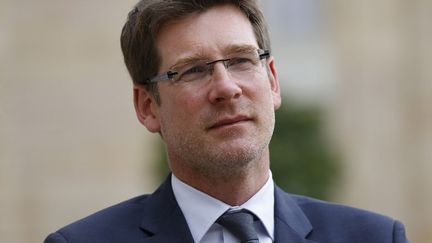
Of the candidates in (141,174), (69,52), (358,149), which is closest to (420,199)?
(358,149)

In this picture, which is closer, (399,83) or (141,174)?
(141,174)

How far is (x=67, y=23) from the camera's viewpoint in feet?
37.9

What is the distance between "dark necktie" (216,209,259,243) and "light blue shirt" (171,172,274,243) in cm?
2

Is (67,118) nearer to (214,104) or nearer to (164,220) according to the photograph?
(164,220)

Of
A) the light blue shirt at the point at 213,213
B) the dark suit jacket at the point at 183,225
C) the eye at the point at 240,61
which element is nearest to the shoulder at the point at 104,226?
the dark suit jacket at the point at 183,225

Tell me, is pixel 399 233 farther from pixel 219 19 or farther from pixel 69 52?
pixel 69 52

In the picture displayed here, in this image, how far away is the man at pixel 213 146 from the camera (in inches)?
141

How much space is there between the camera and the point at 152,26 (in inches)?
149

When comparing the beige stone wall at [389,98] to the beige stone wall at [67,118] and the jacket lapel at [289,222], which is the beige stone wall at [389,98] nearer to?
the beige stone wall at [67,118]

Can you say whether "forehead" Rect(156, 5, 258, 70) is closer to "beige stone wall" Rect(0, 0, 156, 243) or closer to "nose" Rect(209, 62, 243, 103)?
"nose" Rect(209, 62, 243, 103)

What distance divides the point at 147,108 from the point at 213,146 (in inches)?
20.1

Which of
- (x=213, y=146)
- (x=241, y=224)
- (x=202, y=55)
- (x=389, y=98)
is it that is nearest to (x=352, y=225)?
(x=241, y=224)

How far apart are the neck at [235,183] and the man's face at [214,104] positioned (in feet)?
0.09

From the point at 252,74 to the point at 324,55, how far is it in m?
11.0
